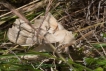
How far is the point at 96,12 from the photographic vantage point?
153 centimetres

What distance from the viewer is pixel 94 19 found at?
1504 millimetres

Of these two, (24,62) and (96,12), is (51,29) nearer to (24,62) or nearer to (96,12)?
(24,62)

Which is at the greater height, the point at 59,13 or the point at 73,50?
the point at 59,13

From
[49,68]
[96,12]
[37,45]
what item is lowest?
[49,68]

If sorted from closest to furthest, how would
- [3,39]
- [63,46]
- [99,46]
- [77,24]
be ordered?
[63,46] < [99,46] < [3,39] < [77,24]

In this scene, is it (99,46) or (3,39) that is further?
(3,39)

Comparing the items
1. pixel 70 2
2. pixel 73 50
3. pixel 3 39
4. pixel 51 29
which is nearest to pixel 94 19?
pixel 70 2

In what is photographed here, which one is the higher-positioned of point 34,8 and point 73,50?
point 34,8

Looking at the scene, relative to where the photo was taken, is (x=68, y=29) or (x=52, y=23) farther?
(x=68, y=29)

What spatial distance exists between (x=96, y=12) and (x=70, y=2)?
0.16 meters

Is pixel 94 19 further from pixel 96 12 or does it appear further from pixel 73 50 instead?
pixel 73 50

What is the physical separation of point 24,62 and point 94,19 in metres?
0.54

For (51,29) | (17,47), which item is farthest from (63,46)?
(17,47)

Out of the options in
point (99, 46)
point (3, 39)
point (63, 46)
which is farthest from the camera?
point (3, 39)
